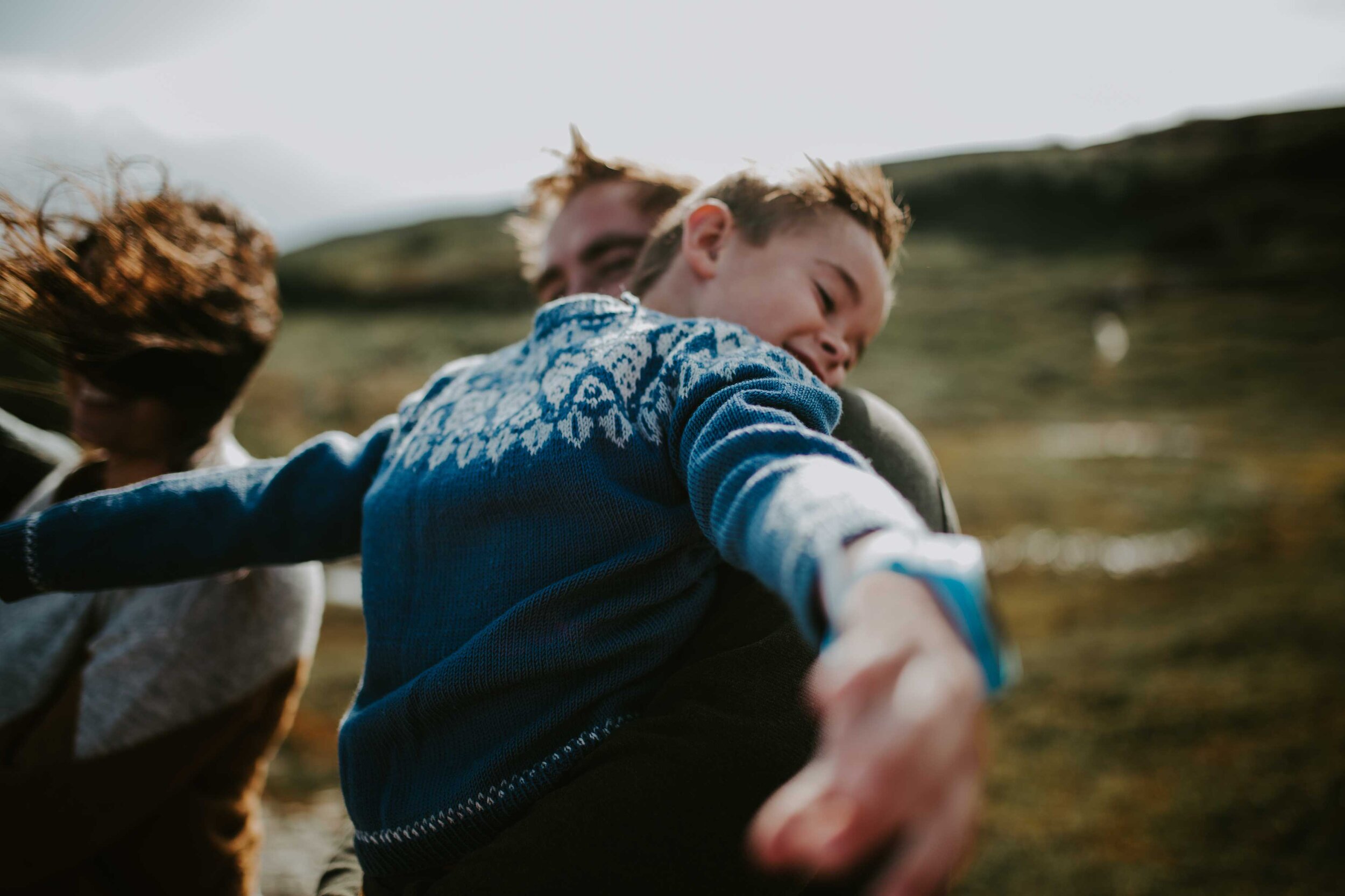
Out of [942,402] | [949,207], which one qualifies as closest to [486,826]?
[942,402]

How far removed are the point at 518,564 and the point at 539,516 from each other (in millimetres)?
75

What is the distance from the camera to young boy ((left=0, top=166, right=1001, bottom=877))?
0.90 metres

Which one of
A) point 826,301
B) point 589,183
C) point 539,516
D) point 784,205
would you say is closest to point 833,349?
point 826,301

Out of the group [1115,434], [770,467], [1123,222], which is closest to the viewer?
[770,467]

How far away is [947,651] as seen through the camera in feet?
1.57

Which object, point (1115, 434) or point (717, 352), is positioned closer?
point (717, 352)

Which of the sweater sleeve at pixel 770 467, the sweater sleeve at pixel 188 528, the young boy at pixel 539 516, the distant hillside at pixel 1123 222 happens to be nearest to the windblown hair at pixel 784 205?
the young boy at pixel 539 516

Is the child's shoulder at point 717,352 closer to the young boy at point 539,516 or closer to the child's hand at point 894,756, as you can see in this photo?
the young boy at point 539,516

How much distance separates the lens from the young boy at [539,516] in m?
0.90

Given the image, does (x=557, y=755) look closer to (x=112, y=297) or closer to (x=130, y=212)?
(x=112, y=297)

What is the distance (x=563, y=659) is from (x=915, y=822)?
61 cm

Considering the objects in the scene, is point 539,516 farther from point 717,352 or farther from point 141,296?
point 141,296

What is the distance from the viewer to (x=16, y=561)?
119cm

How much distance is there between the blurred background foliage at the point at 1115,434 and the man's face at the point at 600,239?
810 millimetres
